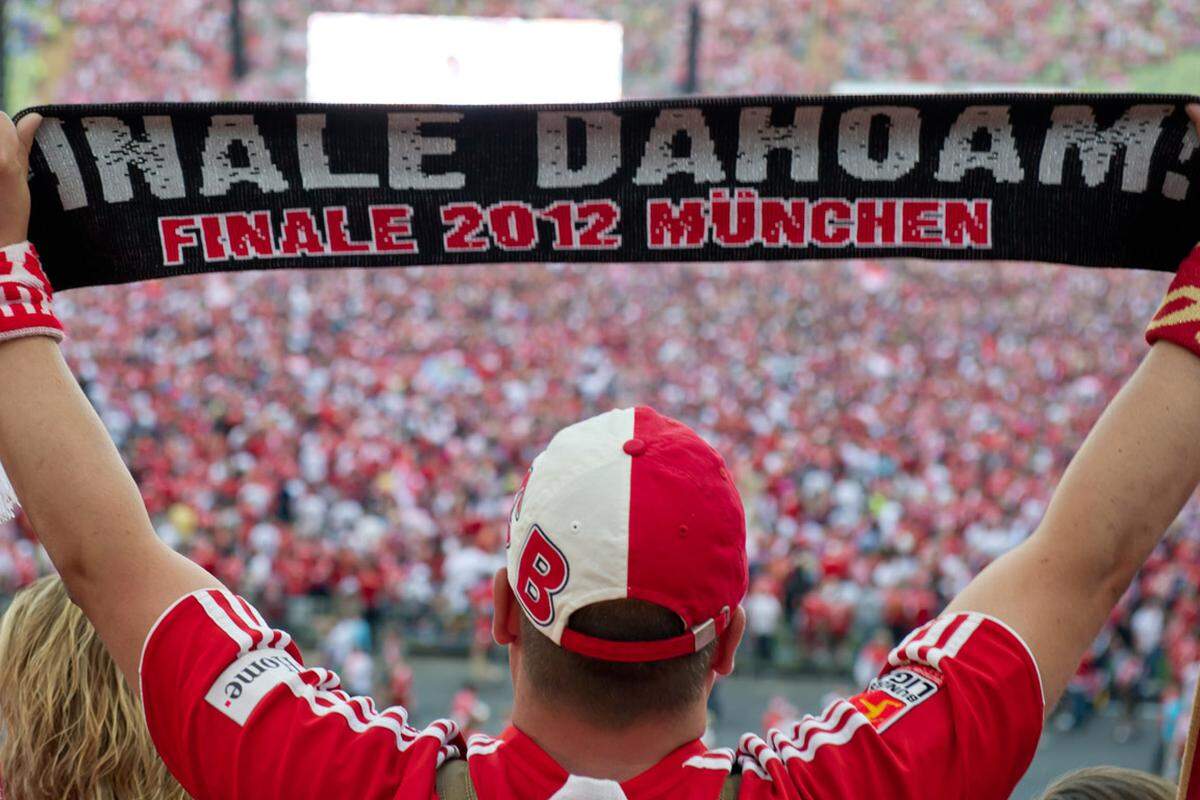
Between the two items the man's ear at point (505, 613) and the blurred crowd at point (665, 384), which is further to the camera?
the blurred crowd at point (665, 384)

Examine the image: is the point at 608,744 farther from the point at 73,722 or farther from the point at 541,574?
the point at 73,722

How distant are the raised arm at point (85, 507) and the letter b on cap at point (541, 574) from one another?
28 centimetres

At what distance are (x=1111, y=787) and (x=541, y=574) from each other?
93 centimetres

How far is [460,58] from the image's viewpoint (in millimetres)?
19172

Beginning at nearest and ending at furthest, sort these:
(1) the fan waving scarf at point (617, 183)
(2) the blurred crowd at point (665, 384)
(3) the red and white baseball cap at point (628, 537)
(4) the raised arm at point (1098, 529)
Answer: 1. (3) the red and white baseball cap at point (628, 537)
2. (4) the raised arm at point (1098, 529)
3. (1) the fan waving scarf at point (617, 183)
4. (2) the blurred crowd at point (665, 384)

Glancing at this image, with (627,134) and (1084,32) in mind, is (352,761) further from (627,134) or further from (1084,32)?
(1084,32)

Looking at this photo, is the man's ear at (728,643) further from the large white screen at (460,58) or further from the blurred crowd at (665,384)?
the large white screen at (460,58)

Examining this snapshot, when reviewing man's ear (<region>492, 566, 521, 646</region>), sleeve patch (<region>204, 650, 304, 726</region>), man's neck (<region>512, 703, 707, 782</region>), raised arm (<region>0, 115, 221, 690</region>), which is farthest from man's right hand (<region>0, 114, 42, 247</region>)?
man's neck (<region>512, 703, 707, 782</region>)

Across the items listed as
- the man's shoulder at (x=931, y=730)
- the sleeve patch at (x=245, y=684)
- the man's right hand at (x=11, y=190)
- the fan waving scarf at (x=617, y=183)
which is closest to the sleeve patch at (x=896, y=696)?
the man's shoulder at (x=931, y=730)

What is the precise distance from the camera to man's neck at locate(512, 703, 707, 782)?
3.63ft

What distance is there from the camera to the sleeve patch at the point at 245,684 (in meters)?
1.12

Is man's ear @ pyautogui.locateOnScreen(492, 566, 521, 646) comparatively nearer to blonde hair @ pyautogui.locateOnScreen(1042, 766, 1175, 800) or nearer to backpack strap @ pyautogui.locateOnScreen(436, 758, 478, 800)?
backpack strap @ pyautogui.locateOnScreen(436, 758, 478, 800)

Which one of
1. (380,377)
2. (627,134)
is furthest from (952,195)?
(380,377)

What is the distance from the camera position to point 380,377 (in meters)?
15.1
